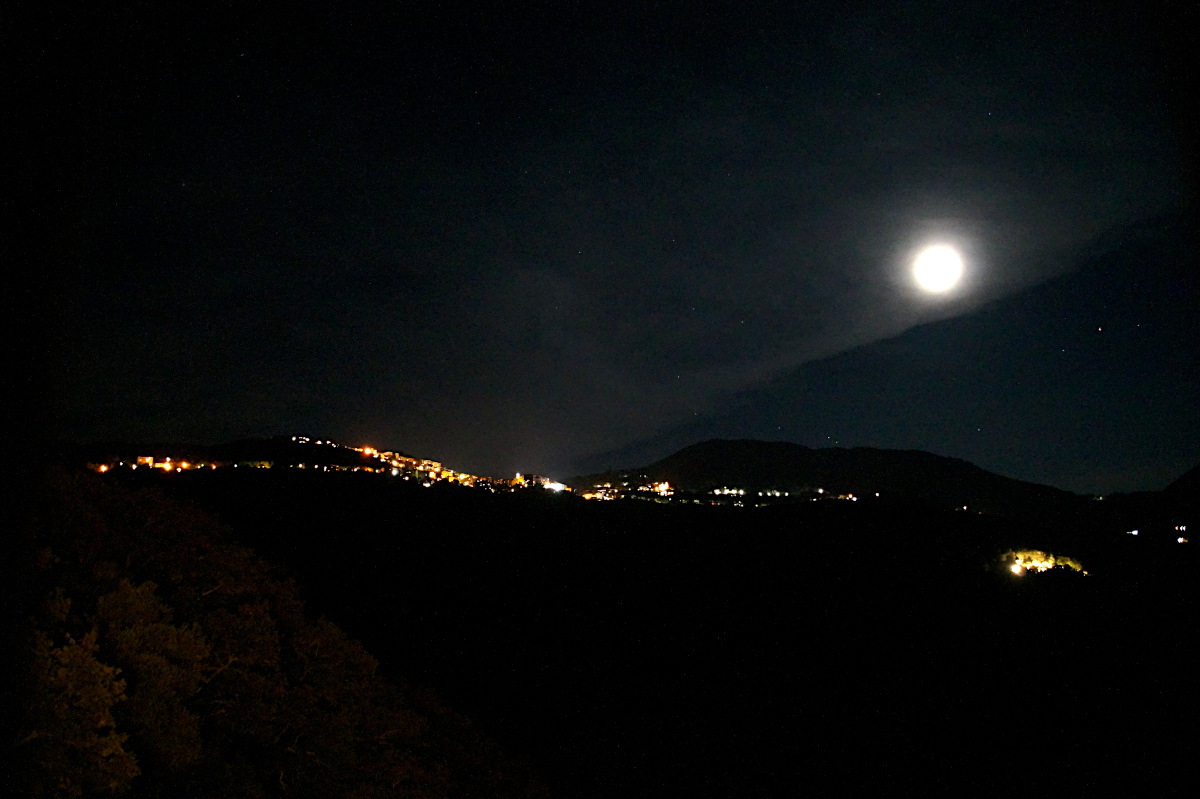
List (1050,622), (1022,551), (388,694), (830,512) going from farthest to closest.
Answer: (830,512), (1022,551), (1050,622), (388,694)

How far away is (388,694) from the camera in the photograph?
939cm

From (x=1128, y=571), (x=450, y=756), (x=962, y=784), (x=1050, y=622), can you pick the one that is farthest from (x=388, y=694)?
(x=1128, y=571)

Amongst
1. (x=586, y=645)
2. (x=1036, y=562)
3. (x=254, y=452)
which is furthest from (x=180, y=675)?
(x=254, y=452)

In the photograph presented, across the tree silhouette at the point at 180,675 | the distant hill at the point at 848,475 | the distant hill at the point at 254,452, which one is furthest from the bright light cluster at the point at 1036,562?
the distant hill at the point at 254,452

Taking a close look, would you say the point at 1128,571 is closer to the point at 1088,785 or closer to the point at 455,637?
the point at 1088,785

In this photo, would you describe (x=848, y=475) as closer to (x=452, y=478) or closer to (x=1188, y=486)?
(x=1188, y=486)

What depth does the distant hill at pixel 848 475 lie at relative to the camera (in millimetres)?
91938

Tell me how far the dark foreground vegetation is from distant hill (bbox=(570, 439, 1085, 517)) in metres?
37.0

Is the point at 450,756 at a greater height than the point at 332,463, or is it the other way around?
the point at 332,463

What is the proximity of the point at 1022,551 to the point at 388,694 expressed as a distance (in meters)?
52.2

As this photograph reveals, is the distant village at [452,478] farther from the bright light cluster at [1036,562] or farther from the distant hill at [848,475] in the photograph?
the bright light cluster at [1036,562]

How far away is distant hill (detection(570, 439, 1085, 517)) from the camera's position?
91.9m

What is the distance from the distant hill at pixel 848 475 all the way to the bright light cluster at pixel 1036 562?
1303 inches

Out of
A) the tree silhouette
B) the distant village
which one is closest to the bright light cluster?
the distant village
